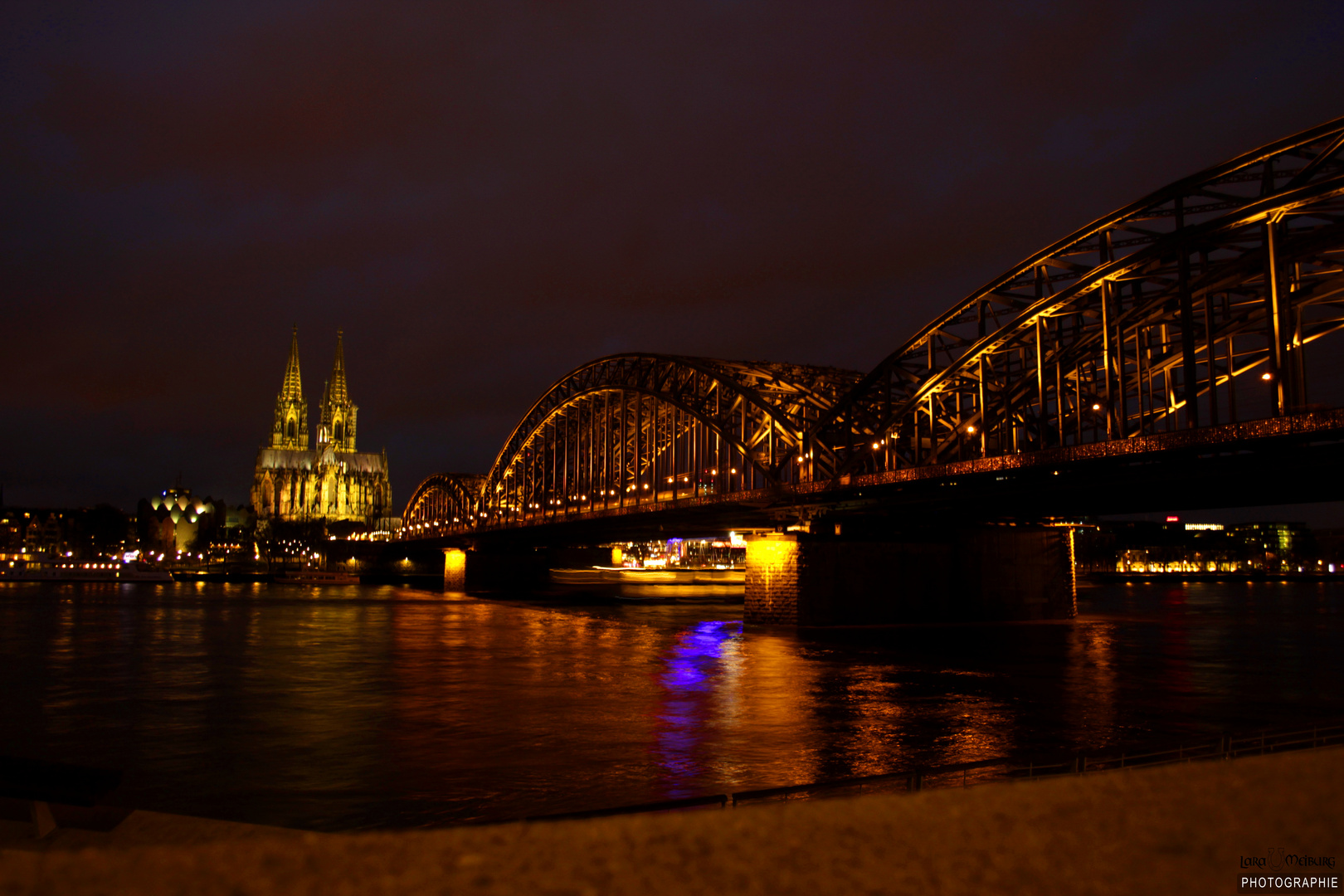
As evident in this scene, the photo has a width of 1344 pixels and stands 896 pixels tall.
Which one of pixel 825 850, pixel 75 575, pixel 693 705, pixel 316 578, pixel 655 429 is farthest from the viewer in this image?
pixel 316 578

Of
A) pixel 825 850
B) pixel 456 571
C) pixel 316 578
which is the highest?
pixel 825 850

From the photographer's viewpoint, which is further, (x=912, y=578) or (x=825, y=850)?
(x=912, y=578)

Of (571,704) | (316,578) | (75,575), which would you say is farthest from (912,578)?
(75,575)

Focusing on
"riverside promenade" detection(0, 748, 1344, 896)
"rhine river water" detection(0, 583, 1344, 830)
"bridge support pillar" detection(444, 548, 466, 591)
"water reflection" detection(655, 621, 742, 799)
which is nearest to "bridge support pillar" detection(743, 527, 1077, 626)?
"rhine river water" detection(0, 583, 1344, 830)

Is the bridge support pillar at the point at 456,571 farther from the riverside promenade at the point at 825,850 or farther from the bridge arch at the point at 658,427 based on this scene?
the riverside promenade at the point at 825,850

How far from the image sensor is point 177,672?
117ft

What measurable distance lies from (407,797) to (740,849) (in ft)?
33.2

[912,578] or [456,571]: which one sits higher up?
[912,578]

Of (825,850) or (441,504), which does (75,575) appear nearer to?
(441,504)

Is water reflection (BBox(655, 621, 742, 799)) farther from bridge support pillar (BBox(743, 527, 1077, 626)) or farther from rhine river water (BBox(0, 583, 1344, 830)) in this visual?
bridge support pillar (BBox(743, 527, 1077, 626))

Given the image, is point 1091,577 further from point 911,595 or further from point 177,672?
point 177,672

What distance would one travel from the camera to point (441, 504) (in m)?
168

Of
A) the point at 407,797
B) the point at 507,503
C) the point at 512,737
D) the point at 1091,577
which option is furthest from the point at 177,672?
the point at 1091,577

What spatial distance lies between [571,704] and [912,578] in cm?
3582
